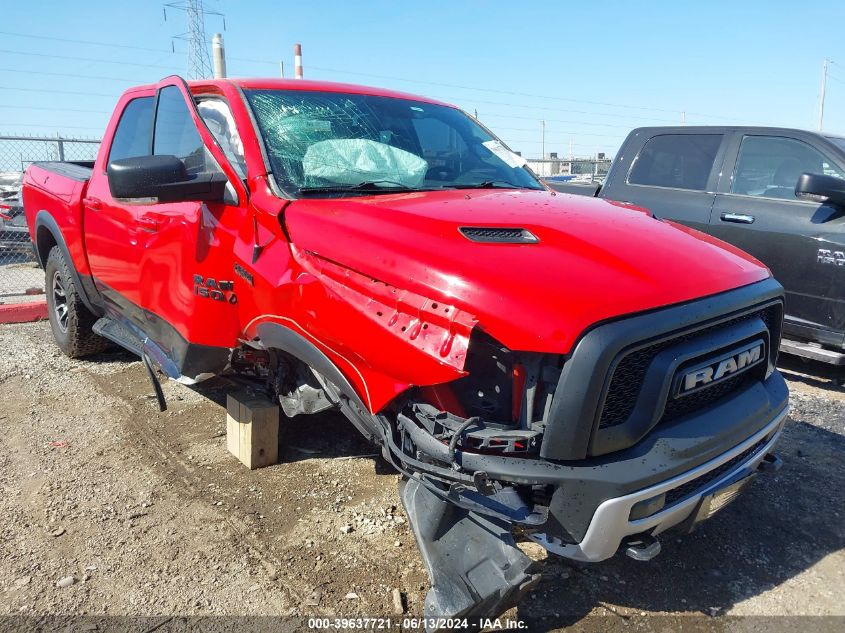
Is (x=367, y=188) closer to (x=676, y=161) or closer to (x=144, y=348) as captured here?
(x=144, y=348)

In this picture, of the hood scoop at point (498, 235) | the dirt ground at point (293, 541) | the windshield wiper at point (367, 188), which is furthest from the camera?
the windshield wiper at point (367, 188)

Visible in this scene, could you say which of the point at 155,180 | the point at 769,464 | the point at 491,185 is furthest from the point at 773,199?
the point at 155,180

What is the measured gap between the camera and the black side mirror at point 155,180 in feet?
8.85

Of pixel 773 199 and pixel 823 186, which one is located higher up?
pixel 823 186

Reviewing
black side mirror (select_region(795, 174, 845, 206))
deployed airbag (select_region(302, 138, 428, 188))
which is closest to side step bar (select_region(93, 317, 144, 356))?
deployed airbag (select_region(302, 138, 428, 188))

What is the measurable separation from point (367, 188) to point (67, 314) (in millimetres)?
3469

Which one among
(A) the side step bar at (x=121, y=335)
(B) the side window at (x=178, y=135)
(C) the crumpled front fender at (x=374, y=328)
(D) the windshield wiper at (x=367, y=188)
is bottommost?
(A) the side step bar at (x=121, y=335)

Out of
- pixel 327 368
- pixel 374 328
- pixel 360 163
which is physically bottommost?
pixel 327 368

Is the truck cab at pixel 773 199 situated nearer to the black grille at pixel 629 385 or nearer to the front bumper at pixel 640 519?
the front bumper at pixel 640 519

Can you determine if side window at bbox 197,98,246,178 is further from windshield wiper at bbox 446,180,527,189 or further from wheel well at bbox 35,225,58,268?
wheel well at bbox 35,225,58,268

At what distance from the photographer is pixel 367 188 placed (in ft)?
9.55

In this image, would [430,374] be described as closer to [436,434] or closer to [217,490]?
[436,434]

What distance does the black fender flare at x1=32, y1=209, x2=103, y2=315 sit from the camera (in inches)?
179

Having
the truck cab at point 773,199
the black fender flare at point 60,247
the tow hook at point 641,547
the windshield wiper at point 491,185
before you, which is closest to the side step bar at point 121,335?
the black fender flare at point 60,247
